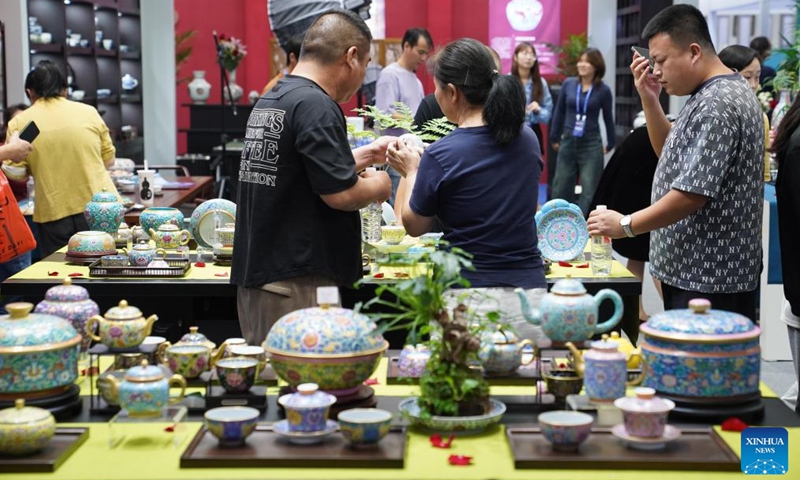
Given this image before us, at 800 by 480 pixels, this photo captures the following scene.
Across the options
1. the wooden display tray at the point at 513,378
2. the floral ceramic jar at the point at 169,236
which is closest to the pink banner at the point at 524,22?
the floral ceramic jar at the point at 169,236

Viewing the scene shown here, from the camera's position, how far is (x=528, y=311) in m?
2.45

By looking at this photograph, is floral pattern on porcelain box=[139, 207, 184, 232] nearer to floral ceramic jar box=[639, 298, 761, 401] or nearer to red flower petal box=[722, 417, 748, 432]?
floral ceramic jar box=[639, 298, 761, 401]

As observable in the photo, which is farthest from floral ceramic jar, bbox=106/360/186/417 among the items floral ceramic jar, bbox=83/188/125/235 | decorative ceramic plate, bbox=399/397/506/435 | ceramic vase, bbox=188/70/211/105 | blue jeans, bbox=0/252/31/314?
ceramic vase, bbox=188/70/211/105

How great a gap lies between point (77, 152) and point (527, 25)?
10.0m

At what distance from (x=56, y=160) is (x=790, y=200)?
3.79m

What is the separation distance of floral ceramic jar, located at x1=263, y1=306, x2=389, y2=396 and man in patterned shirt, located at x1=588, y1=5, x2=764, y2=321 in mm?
1161

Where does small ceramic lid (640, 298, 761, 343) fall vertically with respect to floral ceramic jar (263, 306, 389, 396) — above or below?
above

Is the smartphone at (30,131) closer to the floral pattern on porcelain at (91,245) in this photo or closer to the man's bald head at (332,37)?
the floral pattern on porcelain at (91,245)

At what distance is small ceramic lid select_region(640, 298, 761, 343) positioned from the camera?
2123 mm

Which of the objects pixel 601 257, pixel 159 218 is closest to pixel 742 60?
pixel 601 257

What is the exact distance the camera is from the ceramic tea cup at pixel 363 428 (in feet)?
6.77

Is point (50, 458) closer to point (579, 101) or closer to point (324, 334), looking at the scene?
point (324, 334)

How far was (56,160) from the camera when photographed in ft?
18.6

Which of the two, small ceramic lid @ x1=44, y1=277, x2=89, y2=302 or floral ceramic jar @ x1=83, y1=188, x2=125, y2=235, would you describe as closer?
small ceramic lid @ x1=44, y1=277, x2=89, y2=302
